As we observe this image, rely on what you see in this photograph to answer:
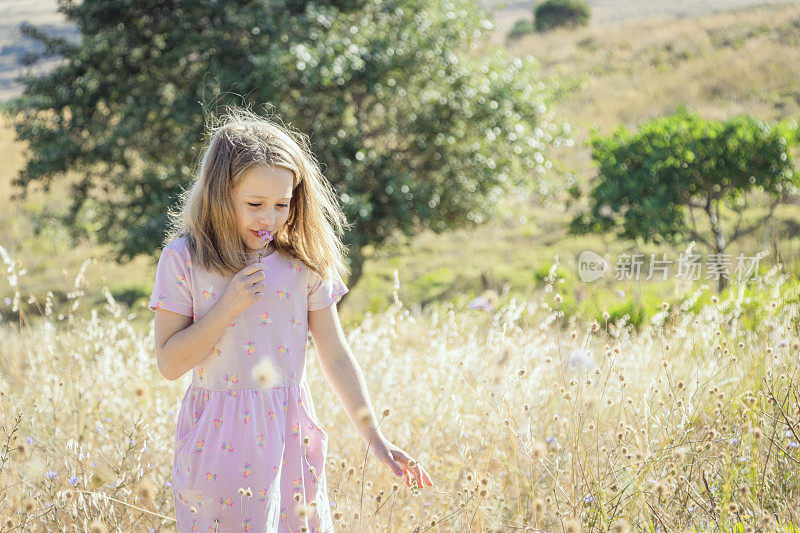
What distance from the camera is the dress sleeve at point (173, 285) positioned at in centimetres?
191

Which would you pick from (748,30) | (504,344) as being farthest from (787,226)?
(748,30)

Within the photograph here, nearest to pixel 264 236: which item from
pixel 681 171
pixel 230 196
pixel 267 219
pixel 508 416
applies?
pixel 267 219

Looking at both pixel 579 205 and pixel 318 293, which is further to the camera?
pixel 579 205

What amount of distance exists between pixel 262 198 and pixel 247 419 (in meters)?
0.61

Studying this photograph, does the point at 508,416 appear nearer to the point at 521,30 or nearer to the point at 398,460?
the point at 398,460

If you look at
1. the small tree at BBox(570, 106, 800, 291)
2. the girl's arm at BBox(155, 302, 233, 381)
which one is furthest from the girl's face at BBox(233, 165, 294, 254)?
the small tree at BBox(570, 106, 800, 291)

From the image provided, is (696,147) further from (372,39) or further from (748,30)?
(748,30)

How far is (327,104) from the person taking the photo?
7.59 metres

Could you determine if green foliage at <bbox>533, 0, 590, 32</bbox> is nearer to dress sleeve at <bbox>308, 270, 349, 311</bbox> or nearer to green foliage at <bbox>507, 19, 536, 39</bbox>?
green foliage at <bbox>507, 19, 536, 39</bbox>

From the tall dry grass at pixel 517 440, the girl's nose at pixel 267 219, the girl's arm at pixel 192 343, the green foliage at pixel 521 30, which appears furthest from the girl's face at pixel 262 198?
the green foliage at pixel 521 30

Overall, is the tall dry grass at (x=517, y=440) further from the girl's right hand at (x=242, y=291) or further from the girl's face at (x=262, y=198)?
the girl's face at (x=262, y=198)

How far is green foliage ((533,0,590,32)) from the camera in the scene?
36.7 m

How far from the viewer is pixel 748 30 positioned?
92.5 feet

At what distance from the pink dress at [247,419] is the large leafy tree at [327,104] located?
5145 mm
